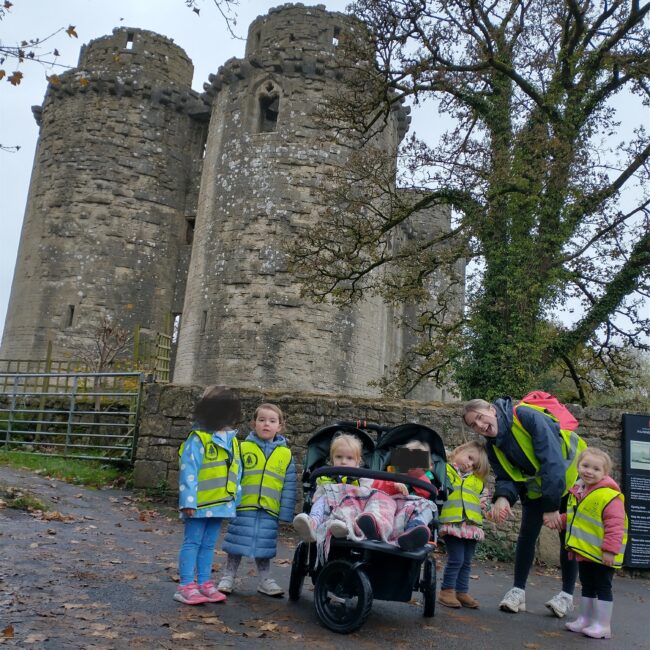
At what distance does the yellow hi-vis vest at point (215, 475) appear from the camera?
4.72m

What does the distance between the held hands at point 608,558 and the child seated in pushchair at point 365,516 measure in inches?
48.3

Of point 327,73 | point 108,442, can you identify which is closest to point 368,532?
point 108,442

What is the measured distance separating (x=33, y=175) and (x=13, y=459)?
1642 centimetres

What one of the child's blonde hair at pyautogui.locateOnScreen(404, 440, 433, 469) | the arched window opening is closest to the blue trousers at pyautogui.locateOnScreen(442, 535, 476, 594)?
the child's blonde hair at pyautogui.locateOnScreen(404, 440, 433, 469)

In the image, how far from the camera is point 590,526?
4852mm

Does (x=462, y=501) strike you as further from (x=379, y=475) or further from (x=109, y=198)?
(x=109, y=198)

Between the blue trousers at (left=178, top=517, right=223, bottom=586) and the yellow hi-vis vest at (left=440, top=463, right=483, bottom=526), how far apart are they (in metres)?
1.78

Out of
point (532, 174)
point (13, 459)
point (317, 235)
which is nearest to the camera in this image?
point (13, 459)

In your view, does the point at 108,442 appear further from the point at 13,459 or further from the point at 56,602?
the point at 56,602

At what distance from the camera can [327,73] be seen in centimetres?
2017

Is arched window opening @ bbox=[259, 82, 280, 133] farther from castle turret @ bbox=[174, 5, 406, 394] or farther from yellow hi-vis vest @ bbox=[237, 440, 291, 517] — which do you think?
yellow hi-vis vest @ bbox=[237, 440, 291, 517]

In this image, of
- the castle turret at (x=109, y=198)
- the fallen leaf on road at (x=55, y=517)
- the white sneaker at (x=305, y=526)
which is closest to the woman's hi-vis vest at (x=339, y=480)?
the white sneaker at (x=305, y=526)

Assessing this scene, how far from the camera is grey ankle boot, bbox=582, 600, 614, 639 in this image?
471 cm

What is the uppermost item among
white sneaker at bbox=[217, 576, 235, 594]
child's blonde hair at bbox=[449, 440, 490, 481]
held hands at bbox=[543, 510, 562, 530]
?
child's blonde hair at bbox=[449, 440, 490, 481]
